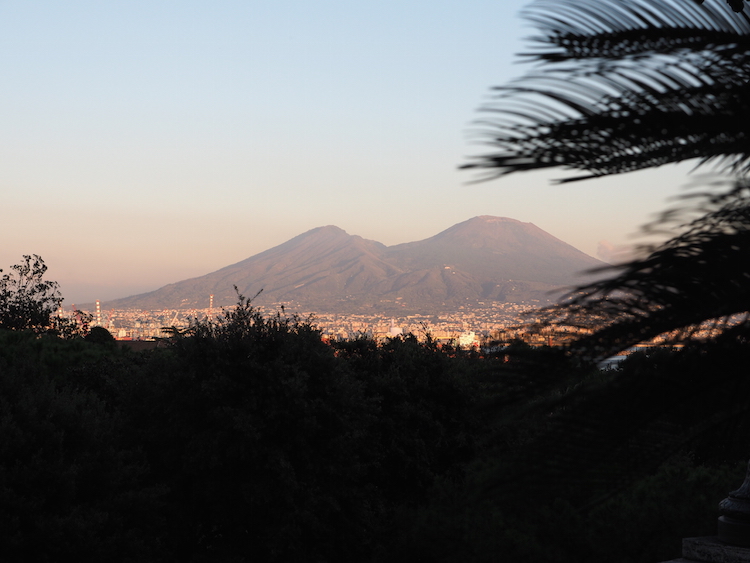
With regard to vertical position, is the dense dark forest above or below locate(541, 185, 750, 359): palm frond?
below

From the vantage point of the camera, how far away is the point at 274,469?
17.9m

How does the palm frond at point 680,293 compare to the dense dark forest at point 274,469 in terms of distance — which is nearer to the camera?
the palm frond at point 680,293

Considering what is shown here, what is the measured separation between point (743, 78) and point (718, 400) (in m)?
0.88

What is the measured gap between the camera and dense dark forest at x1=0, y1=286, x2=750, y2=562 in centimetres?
1409

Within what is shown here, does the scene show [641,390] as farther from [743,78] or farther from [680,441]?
[743,78]

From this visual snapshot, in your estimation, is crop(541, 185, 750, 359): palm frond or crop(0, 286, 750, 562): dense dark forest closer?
crop(541, 185, 750, 359): palm frond

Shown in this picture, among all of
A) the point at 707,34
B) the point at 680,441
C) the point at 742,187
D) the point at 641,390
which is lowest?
the point at 680,441

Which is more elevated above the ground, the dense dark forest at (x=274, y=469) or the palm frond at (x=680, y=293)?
the palm frond at (x=680, y=293)

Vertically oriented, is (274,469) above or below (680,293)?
below

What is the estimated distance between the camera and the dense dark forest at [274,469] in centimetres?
1409

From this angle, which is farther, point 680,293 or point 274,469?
point 274,469

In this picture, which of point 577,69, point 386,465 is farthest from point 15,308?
point 577,69

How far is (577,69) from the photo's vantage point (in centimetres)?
215

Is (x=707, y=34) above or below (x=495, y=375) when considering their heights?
above
